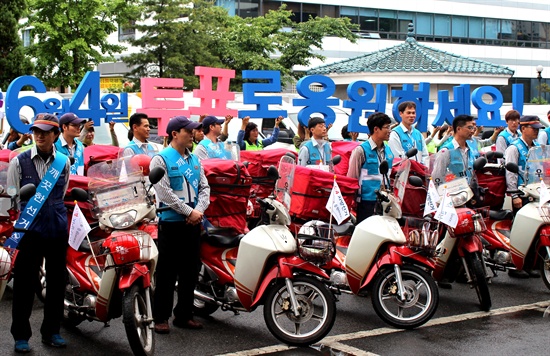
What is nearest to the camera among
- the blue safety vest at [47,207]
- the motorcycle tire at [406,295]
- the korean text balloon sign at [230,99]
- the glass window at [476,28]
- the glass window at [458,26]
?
the blue safety vest at [47,207]

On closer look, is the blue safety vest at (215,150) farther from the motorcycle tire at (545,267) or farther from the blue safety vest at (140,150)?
the motorcycle tire at (545,267)

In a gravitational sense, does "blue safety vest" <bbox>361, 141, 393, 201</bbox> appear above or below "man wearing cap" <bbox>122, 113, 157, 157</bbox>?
below

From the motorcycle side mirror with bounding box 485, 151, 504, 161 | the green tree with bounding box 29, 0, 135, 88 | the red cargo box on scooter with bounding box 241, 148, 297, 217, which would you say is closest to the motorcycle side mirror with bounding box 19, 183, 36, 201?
the red cargo box on scooter with bounding box 241, 148, 297, 217

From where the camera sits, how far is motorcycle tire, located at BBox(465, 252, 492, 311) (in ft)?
25.9

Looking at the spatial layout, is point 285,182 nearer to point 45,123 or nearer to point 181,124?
point 181,124

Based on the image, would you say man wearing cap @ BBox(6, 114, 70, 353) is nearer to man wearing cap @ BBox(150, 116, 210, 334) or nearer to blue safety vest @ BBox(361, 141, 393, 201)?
man wearing cap @ BBox(150, 116, 210, 334)

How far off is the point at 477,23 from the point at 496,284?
126ft

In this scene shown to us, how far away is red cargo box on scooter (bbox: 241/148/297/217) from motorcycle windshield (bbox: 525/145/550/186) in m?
2.58

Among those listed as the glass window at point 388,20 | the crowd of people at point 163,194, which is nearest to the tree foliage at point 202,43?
the glass window at point 388,20

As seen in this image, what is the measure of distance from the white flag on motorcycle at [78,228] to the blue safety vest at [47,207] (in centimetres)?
21

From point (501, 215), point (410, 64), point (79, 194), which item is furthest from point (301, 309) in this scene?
point (410, 64)

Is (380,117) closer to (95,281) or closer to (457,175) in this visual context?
(457,175)

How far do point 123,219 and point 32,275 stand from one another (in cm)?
89

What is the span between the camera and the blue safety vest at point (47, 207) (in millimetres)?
6527
